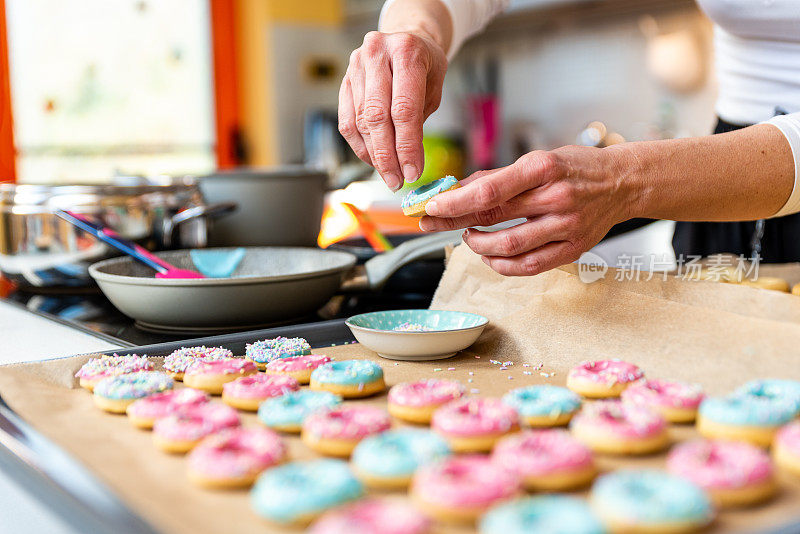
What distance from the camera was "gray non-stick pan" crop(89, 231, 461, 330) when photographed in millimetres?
934

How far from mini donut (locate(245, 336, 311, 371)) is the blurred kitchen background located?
1.72 m

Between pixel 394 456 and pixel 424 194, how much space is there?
40 cm

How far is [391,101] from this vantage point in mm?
974

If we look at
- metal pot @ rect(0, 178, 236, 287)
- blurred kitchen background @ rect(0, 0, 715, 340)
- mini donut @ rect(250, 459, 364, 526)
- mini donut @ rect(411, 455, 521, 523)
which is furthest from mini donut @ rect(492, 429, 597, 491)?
blurred kitchen background @ rect(0, 0, 715, 340)

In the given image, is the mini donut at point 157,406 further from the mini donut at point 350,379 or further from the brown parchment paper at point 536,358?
the mini donut at point 350,379

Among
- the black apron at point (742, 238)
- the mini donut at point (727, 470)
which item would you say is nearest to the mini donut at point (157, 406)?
the mini donut at point (727, 470)

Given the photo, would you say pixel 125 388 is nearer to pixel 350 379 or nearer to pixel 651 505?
pixel 350 379

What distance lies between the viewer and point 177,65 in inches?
152

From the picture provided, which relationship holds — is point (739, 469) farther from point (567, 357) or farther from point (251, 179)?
point (251, 179)

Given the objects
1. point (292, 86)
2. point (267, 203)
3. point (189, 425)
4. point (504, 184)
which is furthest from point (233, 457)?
point (292, 86)

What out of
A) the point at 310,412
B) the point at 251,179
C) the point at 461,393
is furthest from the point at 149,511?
the point at 251,179

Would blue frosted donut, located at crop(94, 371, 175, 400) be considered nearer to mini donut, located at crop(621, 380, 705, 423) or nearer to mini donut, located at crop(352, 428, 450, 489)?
mini donut, located at crop(352, 428, 450, 489)

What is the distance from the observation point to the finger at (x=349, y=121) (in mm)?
1057

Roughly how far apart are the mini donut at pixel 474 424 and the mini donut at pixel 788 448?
21cm
